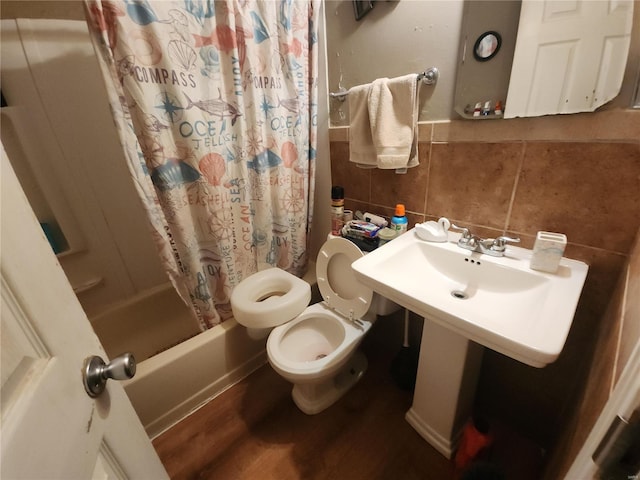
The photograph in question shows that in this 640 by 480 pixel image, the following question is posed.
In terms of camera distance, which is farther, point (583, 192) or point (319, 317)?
point (319, 317)

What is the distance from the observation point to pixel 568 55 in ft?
2.31

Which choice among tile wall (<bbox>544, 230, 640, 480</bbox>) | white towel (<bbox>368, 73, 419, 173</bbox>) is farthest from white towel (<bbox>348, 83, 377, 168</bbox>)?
tile wall (<bbox>544, 230, 640, 480</bbox>)

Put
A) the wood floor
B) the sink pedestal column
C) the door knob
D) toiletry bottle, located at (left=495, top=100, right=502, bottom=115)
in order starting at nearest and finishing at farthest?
the door knob → toiletry bottle, located at (left=495, top=100, right=502, bottom=115) → the sink pedestal column → the wood floor

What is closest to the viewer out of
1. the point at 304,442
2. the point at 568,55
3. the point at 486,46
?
the point at 568,55

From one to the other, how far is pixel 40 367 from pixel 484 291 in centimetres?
104

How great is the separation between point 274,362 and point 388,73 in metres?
1.21

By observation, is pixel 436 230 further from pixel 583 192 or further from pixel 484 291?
pixel 583 192

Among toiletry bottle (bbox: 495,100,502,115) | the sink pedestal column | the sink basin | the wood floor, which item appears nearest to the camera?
the sink basin

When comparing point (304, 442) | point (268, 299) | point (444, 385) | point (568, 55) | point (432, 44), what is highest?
Result: point (432, 44)

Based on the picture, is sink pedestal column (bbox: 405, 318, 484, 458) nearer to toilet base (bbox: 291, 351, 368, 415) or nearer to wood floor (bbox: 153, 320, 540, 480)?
wood floor (bbox: 153, 320, 540, 480)

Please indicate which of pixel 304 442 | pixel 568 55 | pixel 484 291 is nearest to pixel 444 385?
pixel 484 291

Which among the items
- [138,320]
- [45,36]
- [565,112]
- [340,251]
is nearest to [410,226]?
[340,251]

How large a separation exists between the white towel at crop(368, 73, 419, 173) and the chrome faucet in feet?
1.10

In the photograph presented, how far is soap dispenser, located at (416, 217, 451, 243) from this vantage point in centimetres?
99
